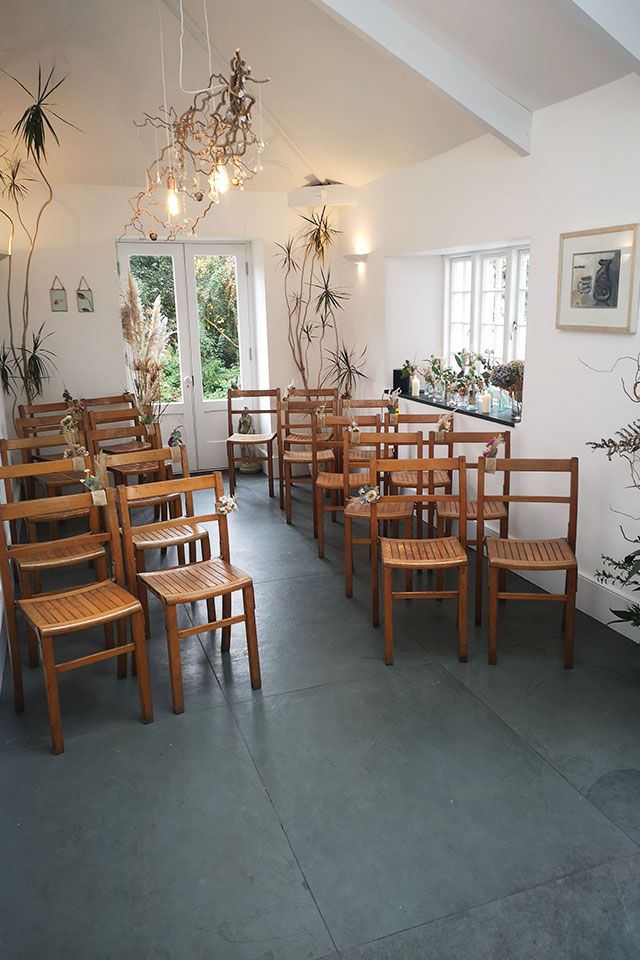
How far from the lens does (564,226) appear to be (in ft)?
13.3

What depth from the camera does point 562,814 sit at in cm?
258

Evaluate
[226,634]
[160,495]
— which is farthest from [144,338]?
[226,634]

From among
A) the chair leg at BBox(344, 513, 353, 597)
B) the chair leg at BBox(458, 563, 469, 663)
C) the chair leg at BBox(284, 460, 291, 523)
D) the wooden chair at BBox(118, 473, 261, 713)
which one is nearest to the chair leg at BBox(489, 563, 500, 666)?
the chair leg at BBox(458, 563, 469, 663)

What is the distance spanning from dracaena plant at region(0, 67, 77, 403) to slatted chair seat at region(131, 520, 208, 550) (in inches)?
114

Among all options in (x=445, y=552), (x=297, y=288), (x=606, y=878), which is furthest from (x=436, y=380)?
(x=606, y=878)

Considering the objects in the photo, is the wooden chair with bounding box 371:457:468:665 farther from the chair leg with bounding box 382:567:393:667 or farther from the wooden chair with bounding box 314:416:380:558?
the wooden chair with bounding box 314:416:380:558

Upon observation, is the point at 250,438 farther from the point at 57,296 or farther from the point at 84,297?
the point at 57,296

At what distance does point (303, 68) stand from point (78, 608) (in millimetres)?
4044

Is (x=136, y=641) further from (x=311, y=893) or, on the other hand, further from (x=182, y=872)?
(x=311, y=893)

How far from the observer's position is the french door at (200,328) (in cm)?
710

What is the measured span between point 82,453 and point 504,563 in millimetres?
2852

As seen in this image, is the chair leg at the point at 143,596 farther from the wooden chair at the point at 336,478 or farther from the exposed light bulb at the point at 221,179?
the exposed light bulb at the point at 221,179

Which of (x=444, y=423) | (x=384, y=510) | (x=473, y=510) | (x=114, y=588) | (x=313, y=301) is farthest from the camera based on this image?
(x=313, y=301)

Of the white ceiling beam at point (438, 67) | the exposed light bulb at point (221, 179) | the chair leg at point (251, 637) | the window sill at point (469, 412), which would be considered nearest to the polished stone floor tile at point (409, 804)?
the chair leg at point (251, 637)
